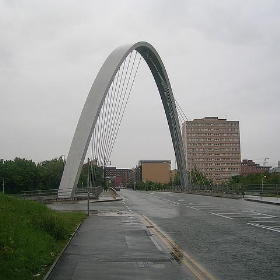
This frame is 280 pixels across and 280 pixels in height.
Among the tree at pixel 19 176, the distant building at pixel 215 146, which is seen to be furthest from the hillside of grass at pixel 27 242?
the distant building at pixel 215 146

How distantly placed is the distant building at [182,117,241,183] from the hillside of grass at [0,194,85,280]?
140 m

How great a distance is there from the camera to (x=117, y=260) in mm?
8680

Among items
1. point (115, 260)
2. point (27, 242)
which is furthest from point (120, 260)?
point (27, 242)

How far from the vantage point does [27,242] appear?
8.84 metres

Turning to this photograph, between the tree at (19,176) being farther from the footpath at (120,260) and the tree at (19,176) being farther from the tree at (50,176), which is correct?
the footpath at (120,260)

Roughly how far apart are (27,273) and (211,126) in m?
155

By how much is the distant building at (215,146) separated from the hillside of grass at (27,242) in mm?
140122

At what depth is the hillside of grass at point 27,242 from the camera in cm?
710

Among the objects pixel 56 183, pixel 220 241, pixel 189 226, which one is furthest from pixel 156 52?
pixel 220 241

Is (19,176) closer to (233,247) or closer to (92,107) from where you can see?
(92,107)

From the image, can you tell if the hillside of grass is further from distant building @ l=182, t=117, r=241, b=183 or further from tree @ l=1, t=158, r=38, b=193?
distant building @ l=182, t=117, r=241, b=183

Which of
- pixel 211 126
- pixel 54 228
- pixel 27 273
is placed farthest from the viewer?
pixel 211 126

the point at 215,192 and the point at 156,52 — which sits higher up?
the point at 156,52

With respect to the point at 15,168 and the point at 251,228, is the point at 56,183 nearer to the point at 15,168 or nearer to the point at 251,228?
the point at 15,168
